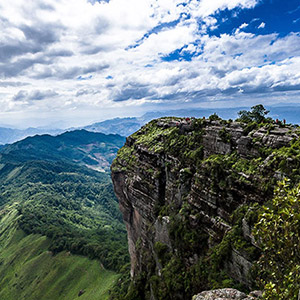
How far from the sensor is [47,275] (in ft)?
381

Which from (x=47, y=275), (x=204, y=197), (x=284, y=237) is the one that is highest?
(x=284, y=237)

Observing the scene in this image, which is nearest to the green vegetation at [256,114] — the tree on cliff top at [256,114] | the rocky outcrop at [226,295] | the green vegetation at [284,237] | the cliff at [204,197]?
the tree on cliff top at [256,114]

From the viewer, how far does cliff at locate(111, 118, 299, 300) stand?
76.5 feet

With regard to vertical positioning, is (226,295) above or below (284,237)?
below

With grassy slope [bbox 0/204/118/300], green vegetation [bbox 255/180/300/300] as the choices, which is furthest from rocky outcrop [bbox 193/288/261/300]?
grassy slope [bbox 0/204/118/300]

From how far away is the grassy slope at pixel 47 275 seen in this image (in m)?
103

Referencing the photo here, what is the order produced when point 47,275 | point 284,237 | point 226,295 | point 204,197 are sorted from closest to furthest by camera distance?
point 284,237 < point 226,295 < point 204,197 < point 47,275

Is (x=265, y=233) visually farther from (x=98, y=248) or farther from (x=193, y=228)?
(x=98, y=248)

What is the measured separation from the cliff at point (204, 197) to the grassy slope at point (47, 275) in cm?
6484

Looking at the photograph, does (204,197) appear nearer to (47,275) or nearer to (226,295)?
(226,295)

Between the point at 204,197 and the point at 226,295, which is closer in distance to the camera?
the point at 226,295

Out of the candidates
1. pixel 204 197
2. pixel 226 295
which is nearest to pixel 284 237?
pixel 226 295

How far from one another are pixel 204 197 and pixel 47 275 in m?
120

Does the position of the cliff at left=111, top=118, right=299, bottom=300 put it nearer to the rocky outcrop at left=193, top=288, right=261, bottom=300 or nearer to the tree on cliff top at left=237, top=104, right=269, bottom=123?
the rocky outcrop at left=193, top=288, right=261, bottom=300
